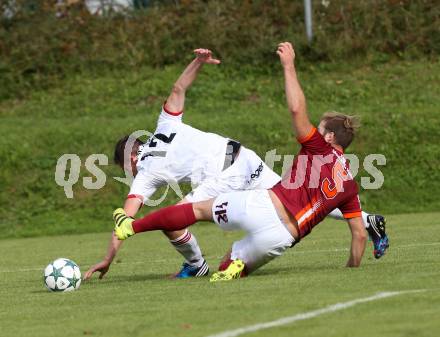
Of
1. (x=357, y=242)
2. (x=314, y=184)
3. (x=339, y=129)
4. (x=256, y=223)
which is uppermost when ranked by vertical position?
(x=339, y=129)

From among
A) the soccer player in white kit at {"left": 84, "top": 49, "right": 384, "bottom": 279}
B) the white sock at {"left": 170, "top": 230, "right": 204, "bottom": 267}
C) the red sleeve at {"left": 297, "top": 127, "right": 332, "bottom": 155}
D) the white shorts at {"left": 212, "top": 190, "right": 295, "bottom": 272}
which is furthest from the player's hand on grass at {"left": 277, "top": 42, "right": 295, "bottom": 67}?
the white sock at {"left": 170, "top": 230, "right": 204, "bottom": 267}

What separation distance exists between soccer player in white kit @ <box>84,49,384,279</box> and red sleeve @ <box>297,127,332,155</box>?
1.59 m

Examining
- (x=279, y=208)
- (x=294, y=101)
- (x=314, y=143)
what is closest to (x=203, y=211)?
(x=279, y=208)

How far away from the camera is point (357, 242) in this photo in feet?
32.6

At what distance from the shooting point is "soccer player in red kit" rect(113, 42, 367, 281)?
945cm

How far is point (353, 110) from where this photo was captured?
22906mm

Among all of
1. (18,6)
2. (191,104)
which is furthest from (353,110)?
(18,6)

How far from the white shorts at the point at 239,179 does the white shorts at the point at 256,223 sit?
1168 millimetres

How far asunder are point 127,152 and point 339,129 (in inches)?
90.9

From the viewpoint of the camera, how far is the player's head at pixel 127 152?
10.9 m

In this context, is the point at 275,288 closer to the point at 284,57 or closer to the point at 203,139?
the point at 284,57

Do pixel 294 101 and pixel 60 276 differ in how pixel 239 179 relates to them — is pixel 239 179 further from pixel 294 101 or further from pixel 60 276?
pixel 60 276

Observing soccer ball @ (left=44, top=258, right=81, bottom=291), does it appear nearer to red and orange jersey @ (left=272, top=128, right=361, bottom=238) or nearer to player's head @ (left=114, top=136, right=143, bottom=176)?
player's head @ (left=114, top=136, right=143, bottom=176)

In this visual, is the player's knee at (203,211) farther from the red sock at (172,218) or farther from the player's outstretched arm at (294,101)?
the player's outstretched arm at (294,101)
